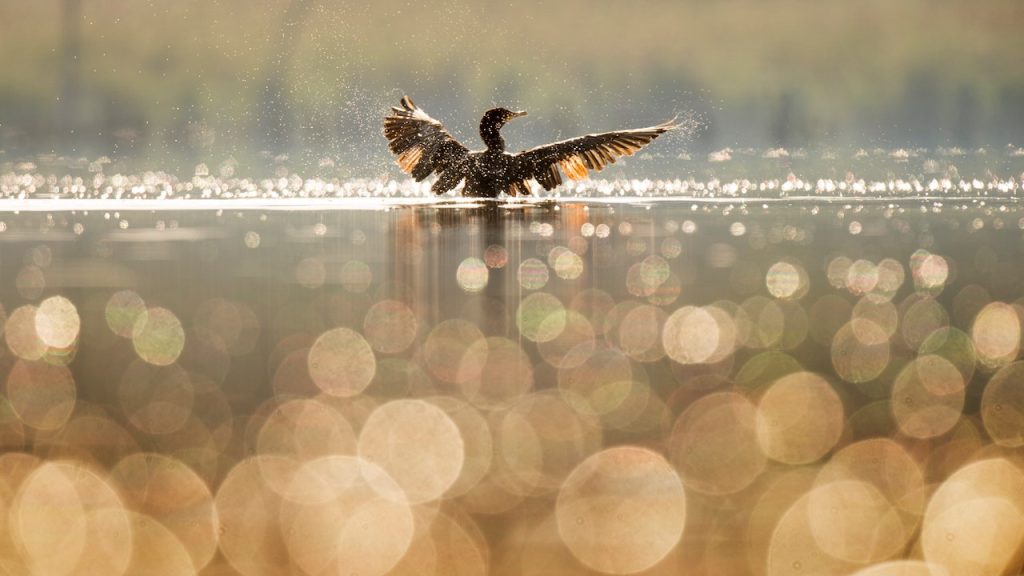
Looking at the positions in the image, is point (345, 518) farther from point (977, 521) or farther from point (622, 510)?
point (977, 521)

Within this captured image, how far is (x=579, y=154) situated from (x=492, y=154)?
9.73 feet

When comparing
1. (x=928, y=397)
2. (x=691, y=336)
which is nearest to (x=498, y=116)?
(x=691, y=336)

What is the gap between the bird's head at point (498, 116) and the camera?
29.7 meters

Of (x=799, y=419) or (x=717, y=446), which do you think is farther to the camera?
(x=799, y=419)

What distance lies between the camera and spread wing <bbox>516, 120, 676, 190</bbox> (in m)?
26.0

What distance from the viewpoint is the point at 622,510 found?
474 cm

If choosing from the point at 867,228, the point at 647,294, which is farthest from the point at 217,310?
the point at 867,228

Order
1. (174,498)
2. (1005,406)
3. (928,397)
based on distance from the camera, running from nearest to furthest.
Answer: (174,498) → (1005,406) → (928,397)

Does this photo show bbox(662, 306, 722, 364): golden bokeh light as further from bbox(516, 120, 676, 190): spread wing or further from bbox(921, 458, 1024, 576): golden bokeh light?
bbox(516, 120, 676, 190): spread wing

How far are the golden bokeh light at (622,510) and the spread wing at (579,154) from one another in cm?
2031

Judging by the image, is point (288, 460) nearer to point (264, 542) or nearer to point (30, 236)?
point (264, 542)

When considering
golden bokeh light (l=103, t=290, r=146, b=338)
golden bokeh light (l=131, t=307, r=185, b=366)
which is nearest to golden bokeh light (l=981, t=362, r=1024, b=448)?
golden bokeh light (l=131, t=307, r=185, b=366)

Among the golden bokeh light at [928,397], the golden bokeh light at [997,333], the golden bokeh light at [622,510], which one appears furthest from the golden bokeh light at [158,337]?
the golden bokeh light at [997,333]

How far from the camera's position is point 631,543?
4.39 meters
